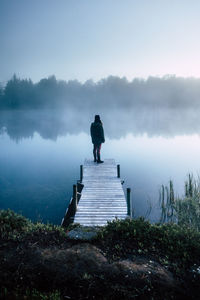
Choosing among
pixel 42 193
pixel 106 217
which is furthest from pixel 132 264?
pixel 42 193

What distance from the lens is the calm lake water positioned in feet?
60.1

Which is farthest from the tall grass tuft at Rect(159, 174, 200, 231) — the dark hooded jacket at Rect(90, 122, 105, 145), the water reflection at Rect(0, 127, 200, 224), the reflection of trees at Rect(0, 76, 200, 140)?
the reflection of trees at Rect(0, 76, 200, 140)

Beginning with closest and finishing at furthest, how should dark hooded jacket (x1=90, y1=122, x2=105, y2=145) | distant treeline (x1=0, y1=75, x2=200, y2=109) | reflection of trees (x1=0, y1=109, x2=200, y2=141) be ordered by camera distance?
dark hooded jacket (x1=90, y1=122, x2=105, y2=145) < reflection of trees (x1=0, y1=109, x2=200, y2=141) < distant treeline (x1=0, y1=75, x2=200, y2=109)

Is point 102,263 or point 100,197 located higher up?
point 102,263

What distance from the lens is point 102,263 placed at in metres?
4.94

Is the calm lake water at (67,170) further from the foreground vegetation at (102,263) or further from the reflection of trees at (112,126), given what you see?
the reflection of trees at (112,126)

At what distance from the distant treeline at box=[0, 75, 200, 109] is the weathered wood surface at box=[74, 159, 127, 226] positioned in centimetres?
13796

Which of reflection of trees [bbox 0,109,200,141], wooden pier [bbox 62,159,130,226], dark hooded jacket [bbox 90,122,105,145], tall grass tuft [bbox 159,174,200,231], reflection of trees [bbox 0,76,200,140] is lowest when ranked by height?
tall grass tuft [bbox 159,174,200,231]

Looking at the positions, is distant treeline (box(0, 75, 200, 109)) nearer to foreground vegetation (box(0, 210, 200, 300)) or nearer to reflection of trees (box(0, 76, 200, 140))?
reflection of trees (box(0, 76, 200, 140))

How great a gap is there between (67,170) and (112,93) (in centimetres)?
15466

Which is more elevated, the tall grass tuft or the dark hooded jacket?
the dark hooded jacket

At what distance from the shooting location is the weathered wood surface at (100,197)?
1007 centimetres

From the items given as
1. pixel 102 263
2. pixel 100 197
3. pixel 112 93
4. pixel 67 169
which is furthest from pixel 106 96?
pixel 102 263

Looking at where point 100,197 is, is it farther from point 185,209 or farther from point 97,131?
point 185,209
